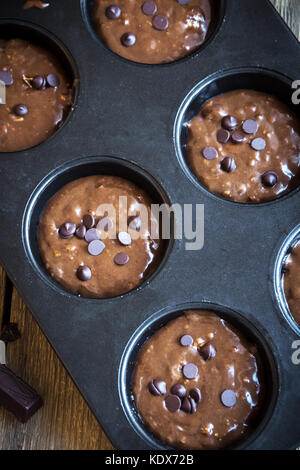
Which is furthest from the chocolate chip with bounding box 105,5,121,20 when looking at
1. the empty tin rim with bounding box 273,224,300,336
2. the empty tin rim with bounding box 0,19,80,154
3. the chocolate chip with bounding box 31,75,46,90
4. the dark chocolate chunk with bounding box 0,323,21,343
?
the dark chocolate chunk with bounding box 0,323,21,343

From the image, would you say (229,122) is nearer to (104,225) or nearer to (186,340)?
(104,225)

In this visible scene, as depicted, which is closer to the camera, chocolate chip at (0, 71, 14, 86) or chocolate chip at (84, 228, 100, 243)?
chocolate chip at (84, 228, 100, 243)

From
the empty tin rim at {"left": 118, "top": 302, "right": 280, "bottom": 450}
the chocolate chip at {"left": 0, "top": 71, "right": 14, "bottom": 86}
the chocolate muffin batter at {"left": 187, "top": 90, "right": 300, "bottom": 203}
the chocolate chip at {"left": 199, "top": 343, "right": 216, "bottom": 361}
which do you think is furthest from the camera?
the chocolate chip at {"left": 0, "top": 71, "right": 14, "bottom": 86}

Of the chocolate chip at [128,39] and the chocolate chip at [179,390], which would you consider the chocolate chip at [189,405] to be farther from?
the chocolate chip at [128,39]

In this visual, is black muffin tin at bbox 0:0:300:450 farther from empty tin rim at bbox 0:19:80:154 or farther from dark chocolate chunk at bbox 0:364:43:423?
dark chocolate chunk at bbox 0:364:43:423

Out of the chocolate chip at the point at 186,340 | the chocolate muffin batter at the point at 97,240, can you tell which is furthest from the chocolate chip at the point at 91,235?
the chocolate chip at the point at 186,340

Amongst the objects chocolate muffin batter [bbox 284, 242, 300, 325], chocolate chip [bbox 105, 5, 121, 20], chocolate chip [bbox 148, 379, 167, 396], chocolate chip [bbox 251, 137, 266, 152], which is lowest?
chocolate chip [bbox 148, 379, 167, 396]
